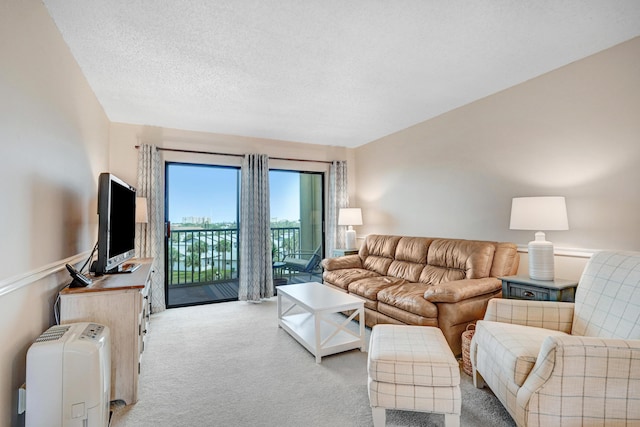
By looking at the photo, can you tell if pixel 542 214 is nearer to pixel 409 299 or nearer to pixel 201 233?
pixel 409 299

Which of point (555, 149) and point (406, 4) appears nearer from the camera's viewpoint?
point (406, 4)

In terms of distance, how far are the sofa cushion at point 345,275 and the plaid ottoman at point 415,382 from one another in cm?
196

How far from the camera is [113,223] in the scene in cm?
240

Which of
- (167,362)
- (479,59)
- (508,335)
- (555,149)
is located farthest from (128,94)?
(555,149)

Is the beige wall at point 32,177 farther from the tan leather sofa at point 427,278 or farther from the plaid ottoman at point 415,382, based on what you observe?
the tan leather sofa at point 427,278

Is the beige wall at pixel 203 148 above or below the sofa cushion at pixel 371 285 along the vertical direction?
above

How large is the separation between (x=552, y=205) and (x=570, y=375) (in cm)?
148

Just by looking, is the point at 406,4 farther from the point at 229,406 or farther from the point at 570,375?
the point at 229,406

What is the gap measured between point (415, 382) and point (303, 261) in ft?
11.9

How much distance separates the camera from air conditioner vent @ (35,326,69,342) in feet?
4.98

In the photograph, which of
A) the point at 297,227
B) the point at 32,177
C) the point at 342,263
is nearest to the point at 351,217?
the point at 342,263

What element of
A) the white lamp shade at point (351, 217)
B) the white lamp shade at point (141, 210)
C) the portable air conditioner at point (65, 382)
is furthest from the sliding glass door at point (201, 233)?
the portable air conditioner at point (65, 382)

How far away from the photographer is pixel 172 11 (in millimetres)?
1902

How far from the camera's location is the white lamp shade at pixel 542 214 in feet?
7.79
